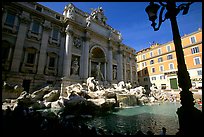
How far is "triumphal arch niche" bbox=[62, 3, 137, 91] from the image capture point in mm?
15137

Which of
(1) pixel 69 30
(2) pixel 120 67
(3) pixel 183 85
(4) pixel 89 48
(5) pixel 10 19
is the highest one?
(1) pixel 69 30

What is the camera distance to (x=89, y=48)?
17984 millimetres

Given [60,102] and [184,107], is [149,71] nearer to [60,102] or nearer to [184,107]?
[60,102]

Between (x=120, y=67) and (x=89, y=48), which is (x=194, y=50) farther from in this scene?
(x=89, y=48)

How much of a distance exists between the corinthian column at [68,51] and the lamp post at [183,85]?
1265 cm

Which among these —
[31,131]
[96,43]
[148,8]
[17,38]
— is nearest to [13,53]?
[17,38]

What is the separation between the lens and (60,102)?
26.6ft

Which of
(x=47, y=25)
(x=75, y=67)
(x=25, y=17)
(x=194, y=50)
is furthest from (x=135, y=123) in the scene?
(x=194, y=50)

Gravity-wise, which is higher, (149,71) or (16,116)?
(149,71)

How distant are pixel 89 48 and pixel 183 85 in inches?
648

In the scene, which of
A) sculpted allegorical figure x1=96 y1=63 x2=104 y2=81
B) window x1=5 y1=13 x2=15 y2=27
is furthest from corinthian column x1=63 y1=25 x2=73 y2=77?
window x1=5 y1=13 x2=15 y2=27

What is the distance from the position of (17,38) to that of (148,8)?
44.9 ft

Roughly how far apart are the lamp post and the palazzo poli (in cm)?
1209

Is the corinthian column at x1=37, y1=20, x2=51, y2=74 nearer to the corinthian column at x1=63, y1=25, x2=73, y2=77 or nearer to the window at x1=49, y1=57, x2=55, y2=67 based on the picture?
the window at x1=49, y1=57, x2=55, y2=67
